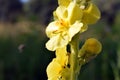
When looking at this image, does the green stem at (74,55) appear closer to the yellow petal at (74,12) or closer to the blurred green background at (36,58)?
the yellow petal at (74,12)

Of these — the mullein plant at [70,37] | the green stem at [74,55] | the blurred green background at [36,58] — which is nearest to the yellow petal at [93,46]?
the mullein plant at [70,37]

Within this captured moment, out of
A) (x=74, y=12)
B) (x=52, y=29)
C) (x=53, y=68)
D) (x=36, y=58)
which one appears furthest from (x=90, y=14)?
(x=36, y=58)

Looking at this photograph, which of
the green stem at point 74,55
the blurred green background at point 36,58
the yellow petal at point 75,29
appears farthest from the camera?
the blurred green background at point 36,58

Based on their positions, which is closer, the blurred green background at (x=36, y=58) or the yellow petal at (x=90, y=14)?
the yellow petal at (x=90, y=14)

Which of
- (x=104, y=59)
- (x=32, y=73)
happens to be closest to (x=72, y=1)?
(x=104, y=59)

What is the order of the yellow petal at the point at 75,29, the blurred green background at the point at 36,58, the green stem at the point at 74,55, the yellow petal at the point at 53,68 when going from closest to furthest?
the yellow petal at the point at 75,29, the green stem at the point at 74,55, the yellow petal at the point at 53,68, the blurred green background at the point at 36,58

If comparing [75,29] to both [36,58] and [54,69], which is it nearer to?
[54,69]
